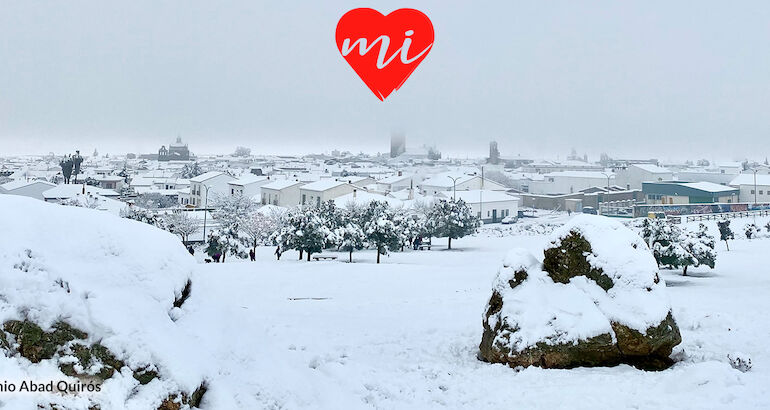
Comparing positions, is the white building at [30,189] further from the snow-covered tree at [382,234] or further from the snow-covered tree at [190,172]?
the snow-covered tree at [190,172]

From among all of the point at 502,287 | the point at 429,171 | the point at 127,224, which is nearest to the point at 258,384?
the point at 127,224

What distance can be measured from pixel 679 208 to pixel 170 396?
73.1m

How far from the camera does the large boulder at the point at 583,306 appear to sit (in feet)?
36.7

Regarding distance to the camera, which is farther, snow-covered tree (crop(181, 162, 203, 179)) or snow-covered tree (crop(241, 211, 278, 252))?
snow-covered tree (crop(181, 162, 203, 179))

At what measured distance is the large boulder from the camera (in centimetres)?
1119

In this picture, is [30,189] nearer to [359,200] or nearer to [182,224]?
[182,224]

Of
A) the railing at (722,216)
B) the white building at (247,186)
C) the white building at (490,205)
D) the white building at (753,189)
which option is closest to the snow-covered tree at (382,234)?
the railing at (722,216)

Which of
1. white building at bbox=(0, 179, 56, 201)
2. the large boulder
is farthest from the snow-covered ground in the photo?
white building at bbox=(0, 179, 56, 201)

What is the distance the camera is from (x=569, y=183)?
350 feet

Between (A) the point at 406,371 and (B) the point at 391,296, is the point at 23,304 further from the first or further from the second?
(B) the point at 391,296

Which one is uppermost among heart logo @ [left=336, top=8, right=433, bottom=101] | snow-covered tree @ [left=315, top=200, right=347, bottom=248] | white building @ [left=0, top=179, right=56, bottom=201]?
heart logo @ [left=336, top=8, right=433, bottom=101]

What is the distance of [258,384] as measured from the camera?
28.0 feet

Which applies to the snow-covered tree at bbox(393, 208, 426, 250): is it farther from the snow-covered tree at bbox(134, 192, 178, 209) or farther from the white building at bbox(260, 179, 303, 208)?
the snow-covered tree at bbox(134, 192, 178, 209)

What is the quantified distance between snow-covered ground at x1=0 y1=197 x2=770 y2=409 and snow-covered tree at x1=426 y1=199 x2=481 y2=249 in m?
22.9
